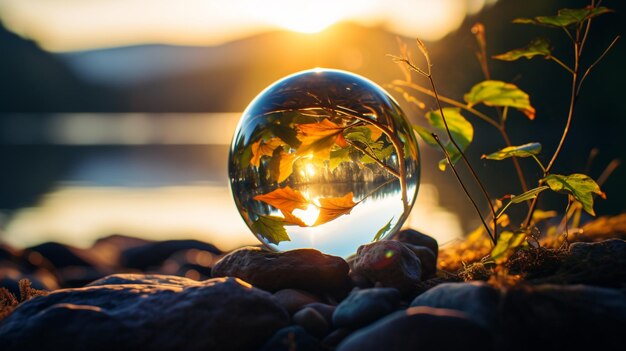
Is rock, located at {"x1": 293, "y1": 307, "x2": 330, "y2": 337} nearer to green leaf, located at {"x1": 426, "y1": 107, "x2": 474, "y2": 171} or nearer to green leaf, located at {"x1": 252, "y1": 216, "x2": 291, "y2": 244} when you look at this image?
green leaf, located at {"x1": 252, "y1": 216, "x2": 291, "y2": 244}

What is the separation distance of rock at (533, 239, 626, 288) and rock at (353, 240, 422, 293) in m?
0.73

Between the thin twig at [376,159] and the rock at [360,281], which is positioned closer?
the thin twig at [376,159]

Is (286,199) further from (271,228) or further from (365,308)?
(365,308)

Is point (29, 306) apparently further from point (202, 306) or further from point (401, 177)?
point (401, 177)

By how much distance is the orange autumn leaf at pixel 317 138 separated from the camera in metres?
3.30

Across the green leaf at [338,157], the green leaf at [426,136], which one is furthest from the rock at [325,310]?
the green leaf at [426,136]

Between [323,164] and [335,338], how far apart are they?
1.00 meters

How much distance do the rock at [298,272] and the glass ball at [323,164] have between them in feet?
0.26

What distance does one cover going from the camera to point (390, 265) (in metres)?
3.44

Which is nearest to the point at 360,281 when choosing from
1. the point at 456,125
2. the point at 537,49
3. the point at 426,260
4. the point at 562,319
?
the point at 426,260

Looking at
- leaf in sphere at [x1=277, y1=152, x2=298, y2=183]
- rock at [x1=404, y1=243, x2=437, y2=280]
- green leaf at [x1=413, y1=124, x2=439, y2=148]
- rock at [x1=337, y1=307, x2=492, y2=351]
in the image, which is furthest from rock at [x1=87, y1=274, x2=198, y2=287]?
green leaf at [x1=413, y1=124, x2=439, y2=148]

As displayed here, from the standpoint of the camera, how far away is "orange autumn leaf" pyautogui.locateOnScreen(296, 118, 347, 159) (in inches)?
130

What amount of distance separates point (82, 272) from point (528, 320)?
469cm

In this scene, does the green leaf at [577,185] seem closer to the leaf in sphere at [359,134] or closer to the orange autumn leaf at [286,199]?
A: the leaf in sphere at [359,134]
